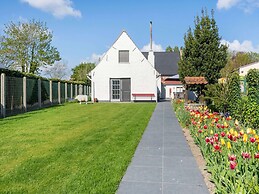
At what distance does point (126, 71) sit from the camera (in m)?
25.5

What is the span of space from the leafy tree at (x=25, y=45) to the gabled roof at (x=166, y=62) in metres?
15.1

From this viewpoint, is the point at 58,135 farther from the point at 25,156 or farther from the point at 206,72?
the point at 206,72

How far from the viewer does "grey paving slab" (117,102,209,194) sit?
3.82 metres

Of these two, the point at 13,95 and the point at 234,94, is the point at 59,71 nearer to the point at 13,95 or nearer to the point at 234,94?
the point at 13,95

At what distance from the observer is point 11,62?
115ft

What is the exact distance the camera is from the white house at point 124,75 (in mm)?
25359

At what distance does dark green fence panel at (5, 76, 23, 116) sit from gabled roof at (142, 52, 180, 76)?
26515mm

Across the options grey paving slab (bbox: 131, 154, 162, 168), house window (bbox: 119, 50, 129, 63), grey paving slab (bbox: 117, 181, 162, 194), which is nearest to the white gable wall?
house window (bbox: 119, 50, 129, 63)

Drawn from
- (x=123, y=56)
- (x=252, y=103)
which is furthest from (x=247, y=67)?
(x=252, y=103)

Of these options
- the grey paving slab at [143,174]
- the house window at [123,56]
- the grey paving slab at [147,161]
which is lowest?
the grey paving slab at [143,174]

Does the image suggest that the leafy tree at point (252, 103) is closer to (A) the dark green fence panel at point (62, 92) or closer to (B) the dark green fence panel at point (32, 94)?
(B) the dark green fence panel at point (32, 94)

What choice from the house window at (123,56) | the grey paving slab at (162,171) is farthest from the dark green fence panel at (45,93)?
the grey paving slab at (162,171)

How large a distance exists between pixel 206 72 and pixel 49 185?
16695mm

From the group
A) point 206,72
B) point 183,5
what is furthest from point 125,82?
point 183,5
